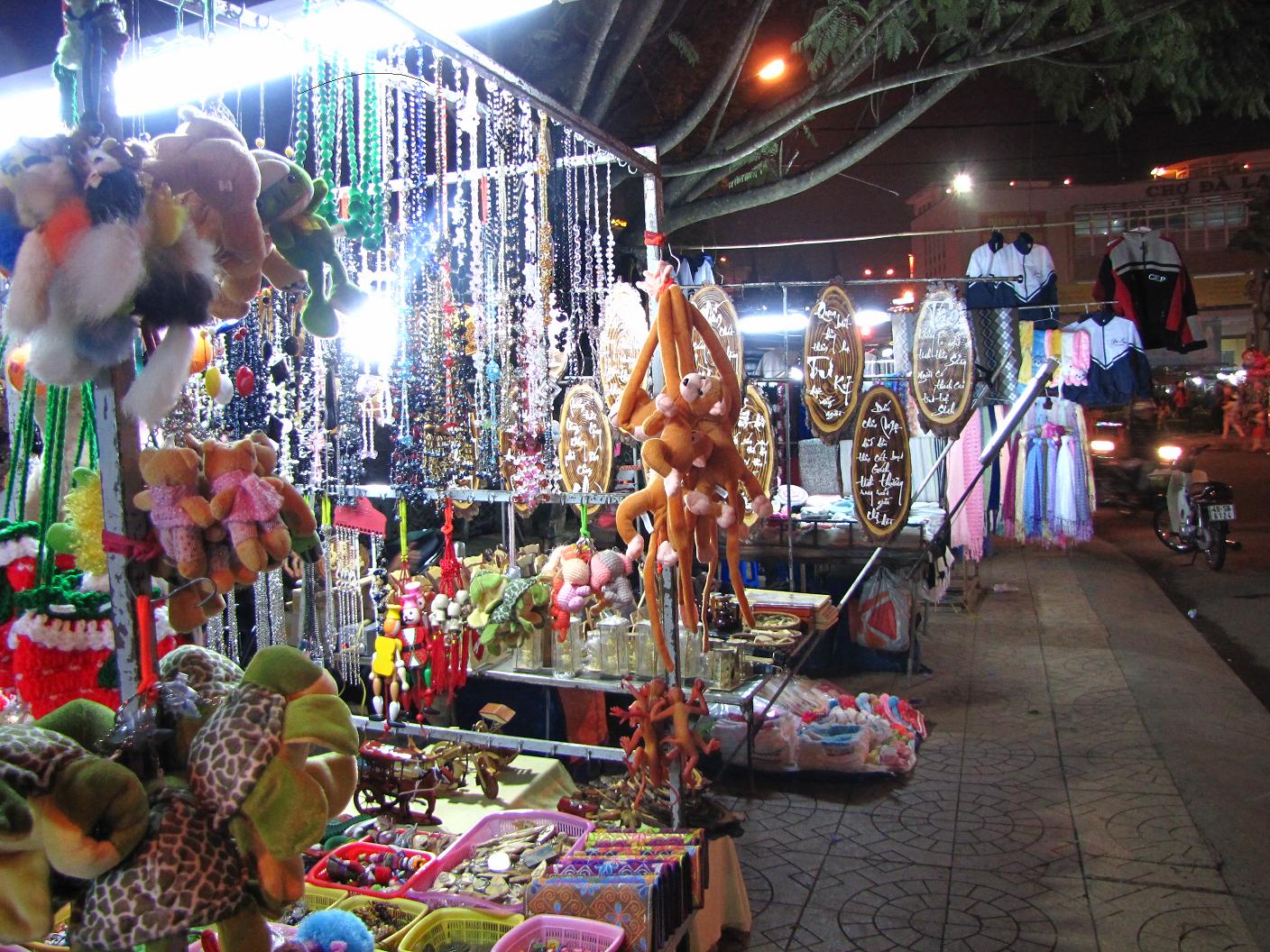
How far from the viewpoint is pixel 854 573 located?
627 cm

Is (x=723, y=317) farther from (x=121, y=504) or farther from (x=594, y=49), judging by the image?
(x=121, y=504)

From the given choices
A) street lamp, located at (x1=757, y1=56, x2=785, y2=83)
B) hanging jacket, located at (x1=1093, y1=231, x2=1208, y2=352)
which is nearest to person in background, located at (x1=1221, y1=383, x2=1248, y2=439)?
hanging jacket, located at (x1=1093, y1=231, x2=1208, y2=352)

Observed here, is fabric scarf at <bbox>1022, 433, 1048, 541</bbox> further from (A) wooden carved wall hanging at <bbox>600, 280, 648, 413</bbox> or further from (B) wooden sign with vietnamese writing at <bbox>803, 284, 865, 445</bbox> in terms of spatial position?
(A) wooden carved wall hanging at <bbox>600, 280, 648, 413</bbox>

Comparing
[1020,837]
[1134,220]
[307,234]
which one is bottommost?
[1020,837]

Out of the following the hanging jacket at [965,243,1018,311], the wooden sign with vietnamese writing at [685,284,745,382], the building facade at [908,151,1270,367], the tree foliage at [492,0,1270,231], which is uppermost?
the building facade at [908,151,1270,367]

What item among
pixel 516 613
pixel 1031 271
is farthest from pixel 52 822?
pixel 1031 271

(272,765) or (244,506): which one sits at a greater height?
(244,506)

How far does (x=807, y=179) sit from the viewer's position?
6.99 meters

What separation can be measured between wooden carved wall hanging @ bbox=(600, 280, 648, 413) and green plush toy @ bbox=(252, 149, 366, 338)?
1.99 metres

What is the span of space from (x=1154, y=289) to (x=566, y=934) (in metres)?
6.53

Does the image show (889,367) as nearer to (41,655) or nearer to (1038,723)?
(1038,723)

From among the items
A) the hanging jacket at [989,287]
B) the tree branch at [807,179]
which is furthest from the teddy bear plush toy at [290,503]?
the tree branch at [807,179]

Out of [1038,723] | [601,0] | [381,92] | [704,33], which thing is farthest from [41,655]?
[704,33]

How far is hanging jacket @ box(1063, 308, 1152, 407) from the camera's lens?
6.52 m
